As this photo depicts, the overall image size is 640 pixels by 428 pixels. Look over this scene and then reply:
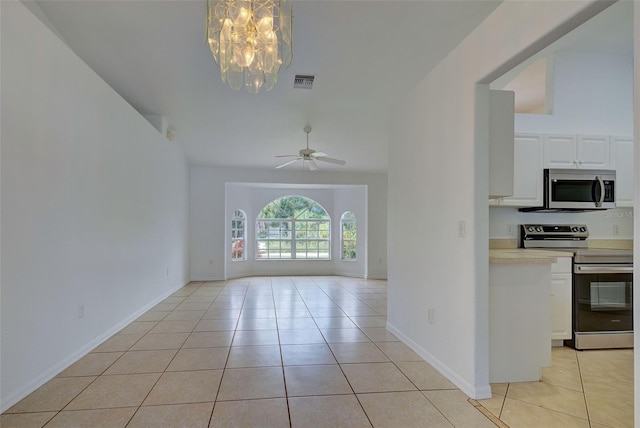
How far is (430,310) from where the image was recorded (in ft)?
9.74

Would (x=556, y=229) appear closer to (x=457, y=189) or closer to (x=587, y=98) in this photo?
(x=587, y=98)

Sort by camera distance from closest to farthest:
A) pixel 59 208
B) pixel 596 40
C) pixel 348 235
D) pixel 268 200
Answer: pixel 59 208 < pixel 596 40 < pixel 268 200 < pixel 348 235

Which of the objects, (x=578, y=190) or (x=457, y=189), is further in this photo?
(x=578, y=190)

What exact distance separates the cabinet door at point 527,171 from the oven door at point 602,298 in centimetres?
77

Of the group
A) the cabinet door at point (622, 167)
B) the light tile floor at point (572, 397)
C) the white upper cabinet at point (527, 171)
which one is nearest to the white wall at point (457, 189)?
the light tile floor at point (572, 397)

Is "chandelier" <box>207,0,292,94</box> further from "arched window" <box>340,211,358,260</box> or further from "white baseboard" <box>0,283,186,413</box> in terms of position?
"arched window" <box>340,211,358,260</box>

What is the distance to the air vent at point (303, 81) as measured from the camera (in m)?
4.29

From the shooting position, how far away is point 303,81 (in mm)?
4410

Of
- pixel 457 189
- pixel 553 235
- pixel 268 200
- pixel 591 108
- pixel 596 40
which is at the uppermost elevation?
pixel 596 40

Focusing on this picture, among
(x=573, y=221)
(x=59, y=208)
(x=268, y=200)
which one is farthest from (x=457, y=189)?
(x=268, y=200)

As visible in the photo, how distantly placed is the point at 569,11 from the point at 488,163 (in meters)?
1.01

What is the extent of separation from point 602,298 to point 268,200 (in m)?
6.80

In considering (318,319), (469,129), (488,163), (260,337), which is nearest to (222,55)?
(469,129)

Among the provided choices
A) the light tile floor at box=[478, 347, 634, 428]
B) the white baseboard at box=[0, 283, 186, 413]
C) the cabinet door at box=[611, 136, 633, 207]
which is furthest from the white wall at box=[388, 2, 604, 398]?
the white baseboard at box=[0, 283, 186, 413]
